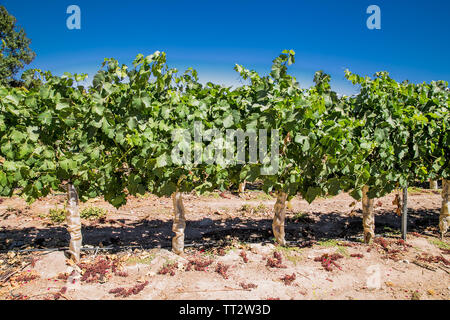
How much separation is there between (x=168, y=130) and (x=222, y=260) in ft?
8.45

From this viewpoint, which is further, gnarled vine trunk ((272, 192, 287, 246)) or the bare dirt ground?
gnarled vine trunk ((272, 192, 287, 246))

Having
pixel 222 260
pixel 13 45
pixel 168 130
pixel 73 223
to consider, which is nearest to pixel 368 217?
pixel 222 260

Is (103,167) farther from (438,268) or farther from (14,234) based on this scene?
(438,268)

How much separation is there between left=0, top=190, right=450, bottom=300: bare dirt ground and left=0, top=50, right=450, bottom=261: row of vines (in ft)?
2.58

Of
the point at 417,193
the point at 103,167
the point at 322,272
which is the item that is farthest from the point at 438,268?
the point at 417,193

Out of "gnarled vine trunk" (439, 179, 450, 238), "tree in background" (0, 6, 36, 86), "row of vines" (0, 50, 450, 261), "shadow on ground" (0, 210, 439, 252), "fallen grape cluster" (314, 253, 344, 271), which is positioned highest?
"tree in background" (0, 6, 36, 86)

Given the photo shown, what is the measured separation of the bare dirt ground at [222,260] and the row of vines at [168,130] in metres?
0.79

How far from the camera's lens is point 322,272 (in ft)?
16.7

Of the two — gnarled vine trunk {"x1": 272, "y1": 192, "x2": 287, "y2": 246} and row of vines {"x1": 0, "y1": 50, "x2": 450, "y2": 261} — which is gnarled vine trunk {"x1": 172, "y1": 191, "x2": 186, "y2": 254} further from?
gnarled vine trunk {"x1": 272, "y1": 192, "x2": 287, "y2": 246}

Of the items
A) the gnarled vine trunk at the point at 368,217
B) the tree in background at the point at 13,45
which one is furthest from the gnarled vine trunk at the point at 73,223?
the tree in background at the point at 13,45

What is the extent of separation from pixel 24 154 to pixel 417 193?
14167 millimetres

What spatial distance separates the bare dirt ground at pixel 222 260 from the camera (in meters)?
4.45

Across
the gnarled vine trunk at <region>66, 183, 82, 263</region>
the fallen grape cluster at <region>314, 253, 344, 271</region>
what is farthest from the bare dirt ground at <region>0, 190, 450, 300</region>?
the gnarled vine trunk at <region>66, 183, 82, 263</region>

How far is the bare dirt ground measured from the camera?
14.6ft
